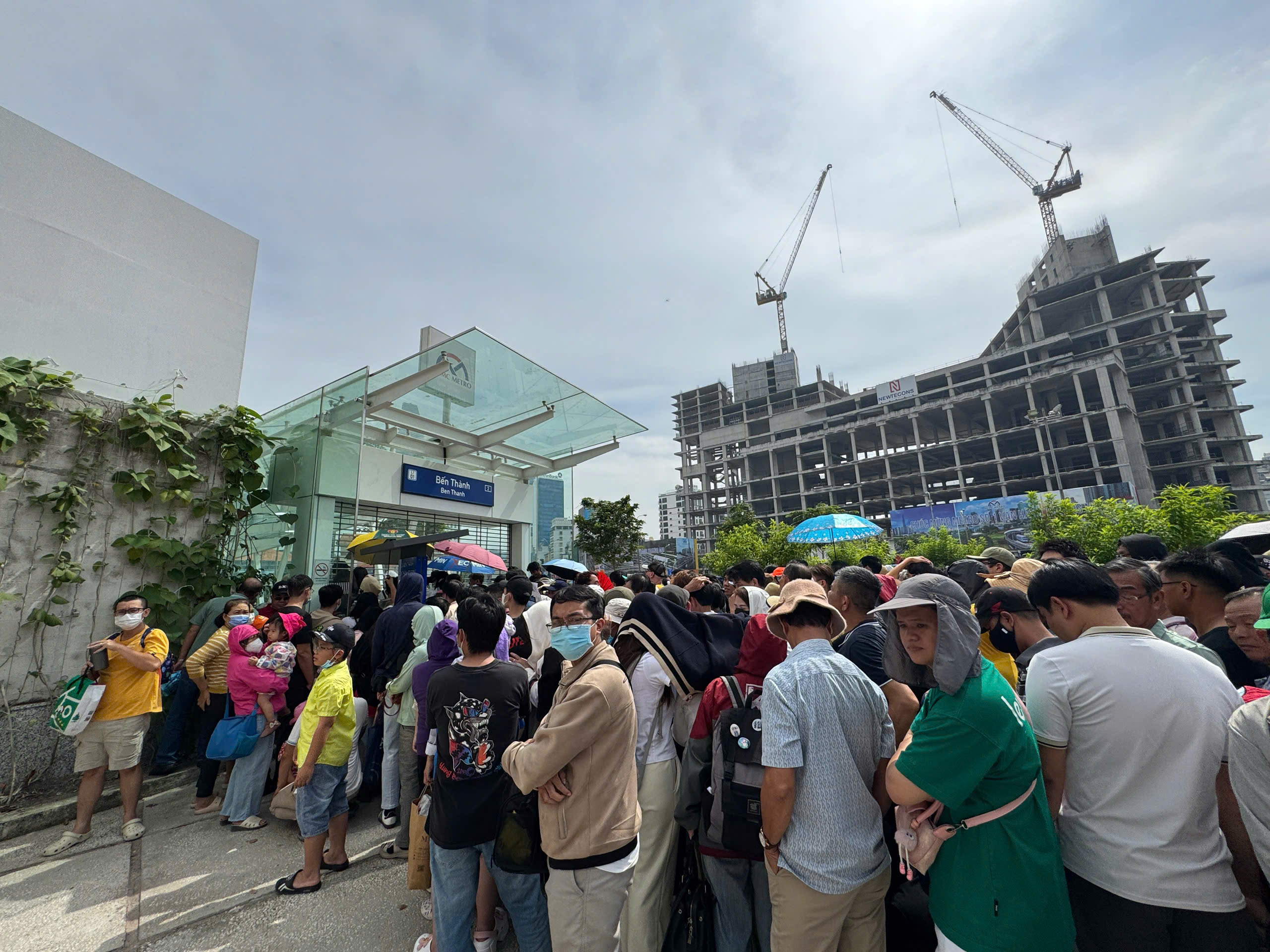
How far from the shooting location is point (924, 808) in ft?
5.65

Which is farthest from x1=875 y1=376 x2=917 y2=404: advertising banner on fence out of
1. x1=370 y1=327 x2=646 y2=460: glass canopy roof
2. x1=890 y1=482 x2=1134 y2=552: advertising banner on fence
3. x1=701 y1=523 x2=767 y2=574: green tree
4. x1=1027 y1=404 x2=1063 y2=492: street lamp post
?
x1=370 y1=327 x2=646 y2=460: glass canopy roof

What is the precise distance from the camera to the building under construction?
5453 centimetres

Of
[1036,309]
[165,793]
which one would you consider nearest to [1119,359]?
[1036,309]

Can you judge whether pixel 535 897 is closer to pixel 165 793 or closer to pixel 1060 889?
pixel 1060 889

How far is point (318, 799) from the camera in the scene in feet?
11.3

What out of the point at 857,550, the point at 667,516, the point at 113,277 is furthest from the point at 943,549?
the point at 667,516

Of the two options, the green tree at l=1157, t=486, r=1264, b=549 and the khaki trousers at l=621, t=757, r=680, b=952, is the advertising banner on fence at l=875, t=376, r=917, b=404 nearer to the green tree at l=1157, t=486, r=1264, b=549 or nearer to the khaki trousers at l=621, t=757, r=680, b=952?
the green tree at l=1157, t=486, r=1264, b=549

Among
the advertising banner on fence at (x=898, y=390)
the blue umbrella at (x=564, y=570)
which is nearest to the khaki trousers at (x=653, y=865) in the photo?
the blue umbrella at (x=564, y=570)

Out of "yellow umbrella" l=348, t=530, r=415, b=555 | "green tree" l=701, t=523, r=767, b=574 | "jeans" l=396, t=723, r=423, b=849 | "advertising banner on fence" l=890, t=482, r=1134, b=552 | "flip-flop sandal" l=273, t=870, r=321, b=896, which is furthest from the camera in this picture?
"advertising banner on fence" l=890, t=482, r=1134, b=552

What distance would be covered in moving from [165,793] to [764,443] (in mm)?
82385

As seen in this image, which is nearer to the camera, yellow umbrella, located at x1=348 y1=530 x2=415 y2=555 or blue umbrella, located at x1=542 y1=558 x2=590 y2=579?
yellow umbrella, located at x1=348 y1=530 x2=415 y2=555

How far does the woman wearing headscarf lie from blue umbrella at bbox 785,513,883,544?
9.68 metres

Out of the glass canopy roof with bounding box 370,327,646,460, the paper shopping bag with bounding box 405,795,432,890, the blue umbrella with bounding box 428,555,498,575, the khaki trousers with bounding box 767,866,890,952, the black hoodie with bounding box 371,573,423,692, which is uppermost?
the glass canopy roof with bounding box 370,327,646,460

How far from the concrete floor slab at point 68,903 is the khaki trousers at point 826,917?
3.82 metres
